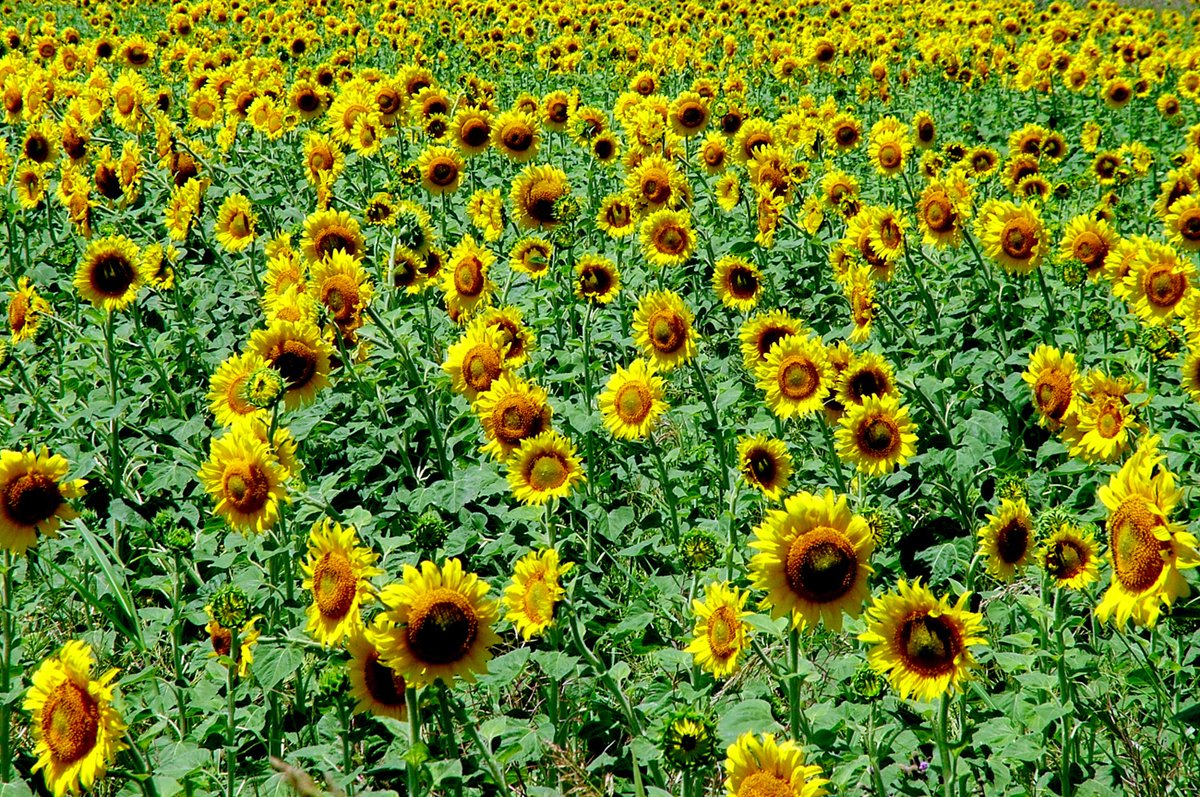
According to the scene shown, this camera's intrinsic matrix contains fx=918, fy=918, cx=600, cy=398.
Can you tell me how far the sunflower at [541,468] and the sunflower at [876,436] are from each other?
101 centimetres

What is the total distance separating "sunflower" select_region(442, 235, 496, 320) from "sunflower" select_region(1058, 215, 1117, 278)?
2921 mm

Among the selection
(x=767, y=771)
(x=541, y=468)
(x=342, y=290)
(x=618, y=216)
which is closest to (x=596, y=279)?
(x=618, y=216)

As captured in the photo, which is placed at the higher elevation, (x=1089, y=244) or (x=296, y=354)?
(x=296, y=354)

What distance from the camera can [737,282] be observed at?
4.58 metres

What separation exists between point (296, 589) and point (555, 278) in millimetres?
2504

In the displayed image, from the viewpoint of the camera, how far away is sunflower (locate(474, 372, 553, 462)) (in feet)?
10.8

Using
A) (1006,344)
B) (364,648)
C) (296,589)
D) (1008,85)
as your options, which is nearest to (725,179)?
(1006,344)

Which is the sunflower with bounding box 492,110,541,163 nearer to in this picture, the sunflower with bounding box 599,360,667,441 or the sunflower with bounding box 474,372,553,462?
the sunflower with bounding box 599,360,667,441

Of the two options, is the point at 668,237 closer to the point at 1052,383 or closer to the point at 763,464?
the point at 763,464

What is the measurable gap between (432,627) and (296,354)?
63.4 inches

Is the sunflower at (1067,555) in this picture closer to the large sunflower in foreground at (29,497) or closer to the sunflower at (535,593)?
the sunflower at (535,593)

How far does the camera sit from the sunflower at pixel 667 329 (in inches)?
156

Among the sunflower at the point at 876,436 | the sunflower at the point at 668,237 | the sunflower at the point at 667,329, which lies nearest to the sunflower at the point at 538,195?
the sunflower at the point at 668,237

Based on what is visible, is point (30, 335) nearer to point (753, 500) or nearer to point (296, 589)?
point (296, 589)
